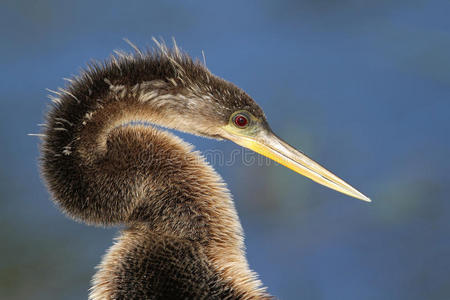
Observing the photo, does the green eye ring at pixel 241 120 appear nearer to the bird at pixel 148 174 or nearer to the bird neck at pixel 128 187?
the bird at pixel 148 174

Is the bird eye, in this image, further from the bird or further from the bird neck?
the bird neck

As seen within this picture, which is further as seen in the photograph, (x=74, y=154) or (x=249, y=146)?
(x=249, y=146)

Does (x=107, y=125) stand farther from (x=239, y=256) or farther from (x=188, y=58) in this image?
(x=239, y=256)

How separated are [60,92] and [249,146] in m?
0.74

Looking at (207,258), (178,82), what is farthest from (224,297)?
(178,82)

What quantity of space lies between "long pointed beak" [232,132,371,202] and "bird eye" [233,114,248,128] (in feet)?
0.21

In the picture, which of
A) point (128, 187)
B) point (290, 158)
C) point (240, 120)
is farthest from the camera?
point (290, 158)

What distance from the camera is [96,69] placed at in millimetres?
2615

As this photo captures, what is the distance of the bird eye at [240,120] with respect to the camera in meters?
2.70

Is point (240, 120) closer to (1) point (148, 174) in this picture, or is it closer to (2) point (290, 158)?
(2) point (290, 158)

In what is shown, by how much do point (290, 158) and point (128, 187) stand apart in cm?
65

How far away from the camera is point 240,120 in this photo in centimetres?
270

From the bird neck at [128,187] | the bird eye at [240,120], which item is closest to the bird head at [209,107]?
the bird eye at [240,120]

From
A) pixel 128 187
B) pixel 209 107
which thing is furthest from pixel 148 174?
pixel 209 107
